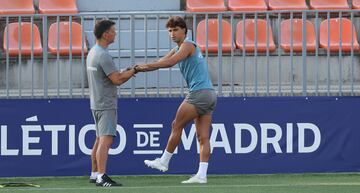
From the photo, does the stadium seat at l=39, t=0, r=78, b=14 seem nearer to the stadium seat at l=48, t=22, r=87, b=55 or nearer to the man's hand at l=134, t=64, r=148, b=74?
the stadium seat at l=48, t=22, r=87, b=55

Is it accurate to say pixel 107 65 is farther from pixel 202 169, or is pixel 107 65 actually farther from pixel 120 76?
pixel 202 169

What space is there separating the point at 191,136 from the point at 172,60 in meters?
1.81

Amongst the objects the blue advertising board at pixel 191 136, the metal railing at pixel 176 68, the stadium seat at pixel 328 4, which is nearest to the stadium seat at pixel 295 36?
the metal railing at pixel 176 68

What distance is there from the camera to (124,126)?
12.7 metres

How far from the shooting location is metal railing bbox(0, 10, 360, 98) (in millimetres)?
12750

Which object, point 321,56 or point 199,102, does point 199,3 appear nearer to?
point 321,56

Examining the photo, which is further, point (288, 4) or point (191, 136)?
point (288, 4)

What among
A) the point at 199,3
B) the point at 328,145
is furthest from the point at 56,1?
the point at 328,145

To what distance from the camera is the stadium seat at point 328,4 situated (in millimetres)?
17922

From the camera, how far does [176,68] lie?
12969 mm

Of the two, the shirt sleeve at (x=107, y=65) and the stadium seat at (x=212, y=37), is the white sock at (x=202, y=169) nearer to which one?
the shirt sleeve at (x=107, y=65)

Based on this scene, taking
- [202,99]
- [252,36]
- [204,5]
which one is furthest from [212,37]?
[204,5]

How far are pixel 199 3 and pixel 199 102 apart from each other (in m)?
6.54

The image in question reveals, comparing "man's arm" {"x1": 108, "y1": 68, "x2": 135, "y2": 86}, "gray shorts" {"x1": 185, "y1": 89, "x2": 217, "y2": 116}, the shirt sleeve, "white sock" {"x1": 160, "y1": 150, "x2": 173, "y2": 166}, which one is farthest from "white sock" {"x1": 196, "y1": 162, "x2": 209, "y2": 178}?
the shirt sleeve
